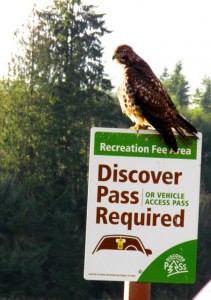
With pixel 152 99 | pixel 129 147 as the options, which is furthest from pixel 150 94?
pixel 129 147

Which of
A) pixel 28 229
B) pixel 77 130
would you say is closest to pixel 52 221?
pixel 28 229

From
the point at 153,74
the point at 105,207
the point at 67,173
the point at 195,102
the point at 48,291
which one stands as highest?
the point at 195,102

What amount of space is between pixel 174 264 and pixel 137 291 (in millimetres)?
191

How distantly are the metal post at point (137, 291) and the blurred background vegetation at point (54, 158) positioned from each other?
156ft

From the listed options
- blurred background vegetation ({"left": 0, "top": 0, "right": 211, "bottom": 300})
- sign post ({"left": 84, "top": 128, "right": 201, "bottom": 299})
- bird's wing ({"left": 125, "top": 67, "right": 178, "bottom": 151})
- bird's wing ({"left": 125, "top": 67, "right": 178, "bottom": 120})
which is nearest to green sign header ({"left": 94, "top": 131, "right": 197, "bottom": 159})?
sign post ({"left": 84, "top": 128, "right": 201, "bottom": 299})

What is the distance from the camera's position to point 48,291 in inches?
2164

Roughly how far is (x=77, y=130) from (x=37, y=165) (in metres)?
2.77

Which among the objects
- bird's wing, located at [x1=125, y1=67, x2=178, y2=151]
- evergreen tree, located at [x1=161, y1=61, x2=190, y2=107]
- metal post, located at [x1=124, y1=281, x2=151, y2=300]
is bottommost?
metal post, located at [x1=124, y1=281, x2=151, y2=300]

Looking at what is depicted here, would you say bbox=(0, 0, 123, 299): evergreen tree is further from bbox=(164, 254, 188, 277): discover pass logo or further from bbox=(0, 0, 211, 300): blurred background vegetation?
bbox=(164, 254, 188, 277): discover pass logo

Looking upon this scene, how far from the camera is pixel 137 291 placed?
521cm

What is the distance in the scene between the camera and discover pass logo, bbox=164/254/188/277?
5.26m

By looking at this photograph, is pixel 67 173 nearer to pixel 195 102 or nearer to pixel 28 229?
pixel 28 229

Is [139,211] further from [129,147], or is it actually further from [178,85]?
[178,85]

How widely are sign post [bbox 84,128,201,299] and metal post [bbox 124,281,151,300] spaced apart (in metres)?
0.02
